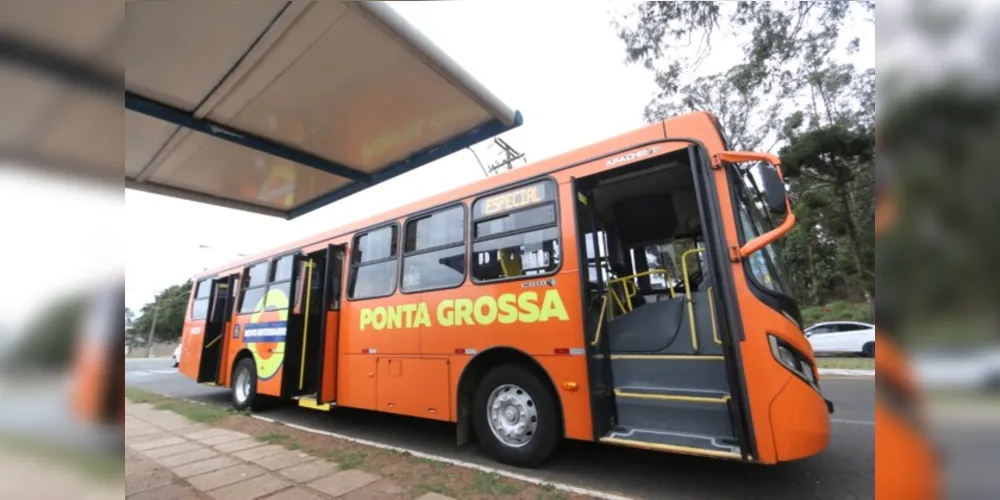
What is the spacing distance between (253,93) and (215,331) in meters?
8.20

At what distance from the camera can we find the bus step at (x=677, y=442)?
10.1ft

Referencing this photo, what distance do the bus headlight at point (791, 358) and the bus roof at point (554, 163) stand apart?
1639 mm

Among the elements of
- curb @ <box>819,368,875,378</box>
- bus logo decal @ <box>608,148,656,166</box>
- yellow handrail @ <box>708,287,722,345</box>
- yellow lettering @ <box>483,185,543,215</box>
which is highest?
bus logo decal @ <box>608,148,656,166</box>

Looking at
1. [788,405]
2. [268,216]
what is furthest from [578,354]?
[268,216]

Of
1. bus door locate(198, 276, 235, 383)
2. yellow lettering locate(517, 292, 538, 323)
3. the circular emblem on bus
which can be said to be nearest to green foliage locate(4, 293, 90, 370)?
yellow lettering locate(517, 292, 538, 323)

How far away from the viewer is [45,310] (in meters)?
→ 1.03

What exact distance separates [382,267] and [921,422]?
17.9 ft

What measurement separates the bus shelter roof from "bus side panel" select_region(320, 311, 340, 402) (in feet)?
11.0

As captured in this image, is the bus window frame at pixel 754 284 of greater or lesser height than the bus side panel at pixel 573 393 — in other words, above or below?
above

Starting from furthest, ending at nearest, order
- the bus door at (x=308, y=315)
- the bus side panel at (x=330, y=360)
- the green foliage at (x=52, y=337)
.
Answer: the bus door at (x=308, y=315) < the bus side panel at (x=330, y=360) < the green foliage at (x=52, y=337)

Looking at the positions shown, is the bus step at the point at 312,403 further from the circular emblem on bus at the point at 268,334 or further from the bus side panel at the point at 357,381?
the circular emblem on bus at the point at 268,334

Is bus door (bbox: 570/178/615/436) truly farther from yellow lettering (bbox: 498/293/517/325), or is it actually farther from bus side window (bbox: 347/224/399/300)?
bus side window (bbox: 347/224/399/300)

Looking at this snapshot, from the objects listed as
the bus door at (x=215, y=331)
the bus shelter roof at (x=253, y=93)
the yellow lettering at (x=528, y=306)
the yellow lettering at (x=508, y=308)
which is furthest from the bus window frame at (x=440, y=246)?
the bus door at (x=215, y=331)

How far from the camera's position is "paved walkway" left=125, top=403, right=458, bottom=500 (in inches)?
139
